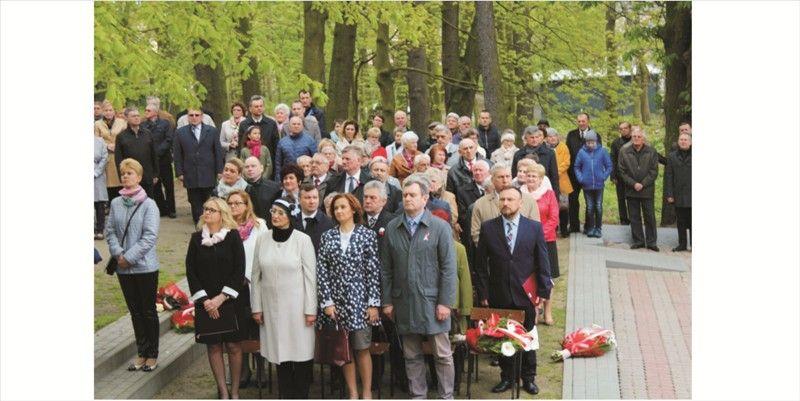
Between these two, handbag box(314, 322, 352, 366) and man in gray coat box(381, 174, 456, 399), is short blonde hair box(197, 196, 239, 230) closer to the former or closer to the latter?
handbag box(314, 322, 352, 366)

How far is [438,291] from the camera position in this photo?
9.58 metres

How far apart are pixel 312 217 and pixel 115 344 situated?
8.51ft

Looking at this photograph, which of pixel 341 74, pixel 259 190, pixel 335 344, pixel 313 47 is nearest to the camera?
pixel 335 344

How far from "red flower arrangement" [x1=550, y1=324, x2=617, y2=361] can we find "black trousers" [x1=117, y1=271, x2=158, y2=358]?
153 inches

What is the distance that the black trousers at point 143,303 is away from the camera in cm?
1043

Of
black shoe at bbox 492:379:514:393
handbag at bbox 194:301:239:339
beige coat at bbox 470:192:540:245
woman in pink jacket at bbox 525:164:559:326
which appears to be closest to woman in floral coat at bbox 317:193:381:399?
handbag at bbox 194:301:239:339

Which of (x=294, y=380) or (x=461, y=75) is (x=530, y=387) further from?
(x=461, y=75)

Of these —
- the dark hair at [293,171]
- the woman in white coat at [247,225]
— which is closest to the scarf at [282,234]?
the woman in white coat at [247,225]

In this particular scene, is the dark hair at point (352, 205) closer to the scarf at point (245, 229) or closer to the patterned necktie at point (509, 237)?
the scarf at point (245, 229)

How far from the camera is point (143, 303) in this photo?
10516 mm

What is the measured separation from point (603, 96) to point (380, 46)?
840cm

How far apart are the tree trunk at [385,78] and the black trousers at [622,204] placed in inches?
326

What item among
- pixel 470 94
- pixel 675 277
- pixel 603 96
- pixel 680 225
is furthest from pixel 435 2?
pixel 675 277

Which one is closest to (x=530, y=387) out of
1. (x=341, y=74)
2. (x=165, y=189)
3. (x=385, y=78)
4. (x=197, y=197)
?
(x=197, y=197)
